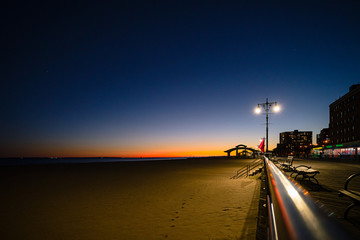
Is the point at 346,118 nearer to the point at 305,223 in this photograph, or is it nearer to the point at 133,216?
the point at 133,216

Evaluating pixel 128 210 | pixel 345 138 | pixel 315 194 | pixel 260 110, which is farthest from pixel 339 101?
pixel 128 210

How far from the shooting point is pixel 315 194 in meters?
7.61

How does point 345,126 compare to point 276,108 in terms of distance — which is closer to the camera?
point 276,108

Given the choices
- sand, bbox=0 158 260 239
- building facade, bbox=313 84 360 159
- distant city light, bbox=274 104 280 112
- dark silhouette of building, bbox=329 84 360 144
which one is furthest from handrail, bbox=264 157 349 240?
dark silhouette of building, bbox=329 84 360 144

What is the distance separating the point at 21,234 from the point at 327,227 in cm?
677

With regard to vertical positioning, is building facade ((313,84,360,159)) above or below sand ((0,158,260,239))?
above

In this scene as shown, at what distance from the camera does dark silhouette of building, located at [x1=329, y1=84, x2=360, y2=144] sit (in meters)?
59.4

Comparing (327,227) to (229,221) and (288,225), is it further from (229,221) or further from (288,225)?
(229,221)

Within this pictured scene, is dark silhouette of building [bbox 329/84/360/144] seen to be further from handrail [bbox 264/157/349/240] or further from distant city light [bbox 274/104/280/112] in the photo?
handrail [bbox 264/157/349/240]

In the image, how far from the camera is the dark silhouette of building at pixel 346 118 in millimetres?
59406

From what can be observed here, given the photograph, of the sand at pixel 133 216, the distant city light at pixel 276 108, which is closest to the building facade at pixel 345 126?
the distant city light at pixel 276 108

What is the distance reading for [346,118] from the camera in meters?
65.4

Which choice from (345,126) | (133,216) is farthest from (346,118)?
(133,216)

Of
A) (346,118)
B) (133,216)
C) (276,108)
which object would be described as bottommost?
(133,216)
